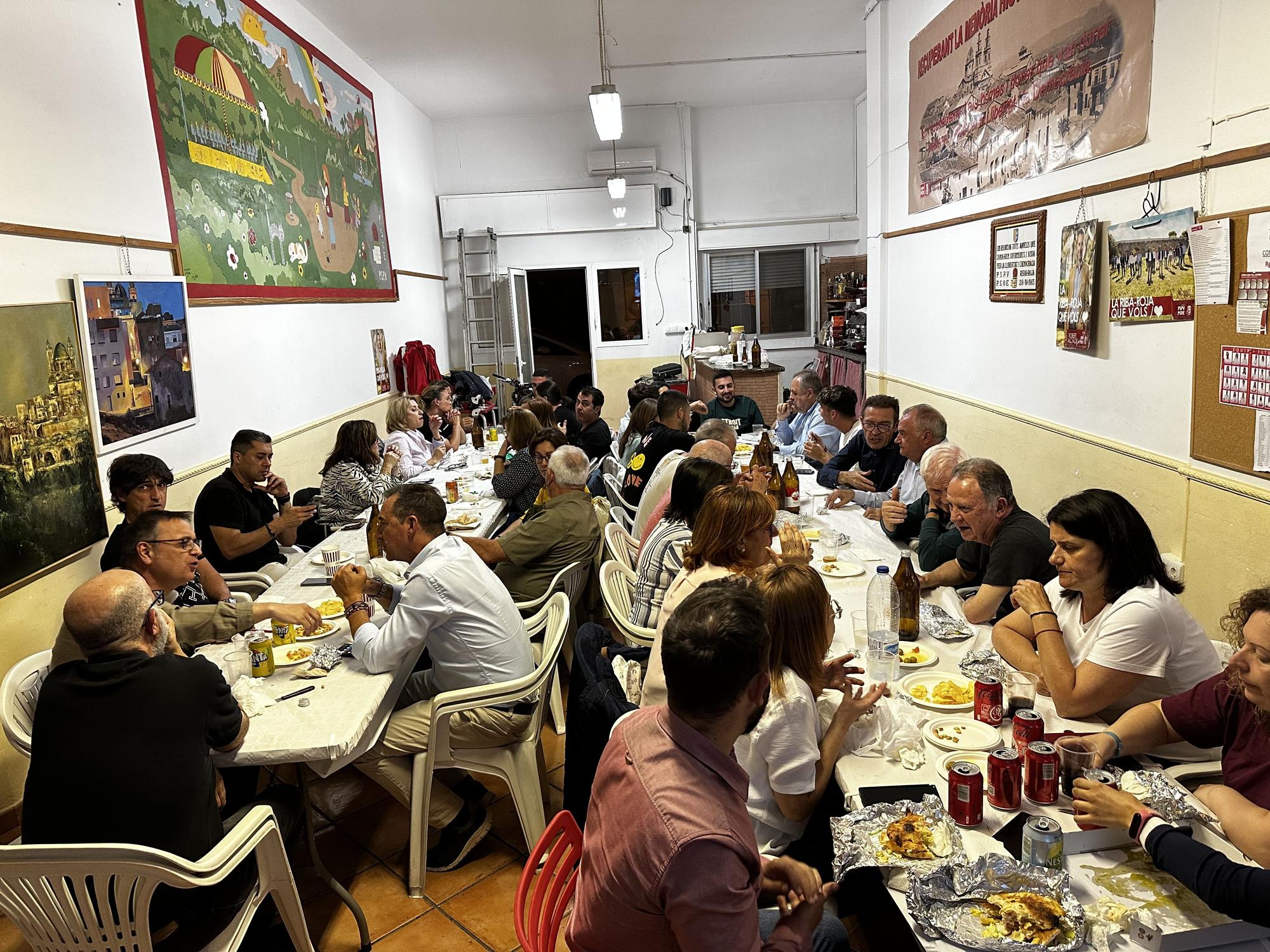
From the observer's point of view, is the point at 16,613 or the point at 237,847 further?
the point at 16,613

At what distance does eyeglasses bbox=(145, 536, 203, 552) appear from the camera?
9.96 feet

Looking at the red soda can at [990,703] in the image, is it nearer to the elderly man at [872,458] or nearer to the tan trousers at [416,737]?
the tan trousers at [416,737]

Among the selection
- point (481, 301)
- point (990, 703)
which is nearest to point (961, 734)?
point (990, 703)

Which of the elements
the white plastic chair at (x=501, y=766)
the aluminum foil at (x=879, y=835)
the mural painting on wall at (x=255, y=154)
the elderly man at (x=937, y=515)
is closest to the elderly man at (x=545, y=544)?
the white plastic chair at (x=501, y=766)

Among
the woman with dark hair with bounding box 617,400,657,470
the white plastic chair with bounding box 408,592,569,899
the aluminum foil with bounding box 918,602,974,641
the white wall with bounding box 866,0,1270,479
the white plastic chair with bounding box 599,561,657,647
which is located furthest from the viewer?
the woman with dark hair with bounding box 617,400,657,470

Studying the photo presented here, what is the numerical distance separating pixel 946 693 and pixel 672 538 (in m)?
1.22

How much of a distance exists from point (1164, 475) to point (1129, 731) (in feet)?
7.06

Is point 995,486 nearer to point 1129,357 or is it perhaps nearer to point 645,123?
point 1129,357

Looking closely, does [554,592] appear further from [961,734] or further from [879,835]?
[879,835]

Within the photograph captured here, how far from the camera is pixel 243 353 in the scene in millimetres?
6234

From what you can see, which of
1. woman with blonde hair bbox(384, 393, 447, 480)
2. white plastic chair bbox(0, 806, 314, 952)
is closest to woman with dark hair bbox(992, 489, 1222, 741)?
white plastic chair bbox(0, 806, 314, 952)

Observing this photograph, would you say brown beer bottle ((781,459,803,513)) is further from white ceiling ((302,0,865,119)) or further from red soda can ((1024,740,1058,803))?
white ceiling ((302,0,865,119))

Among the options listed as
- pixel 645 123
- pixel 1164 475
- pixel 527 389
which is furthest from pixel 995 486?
pixel 645 123

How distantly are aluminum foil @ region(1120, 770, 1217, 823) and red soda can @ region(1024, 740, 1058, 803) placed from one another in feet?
0.49
